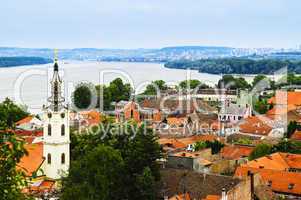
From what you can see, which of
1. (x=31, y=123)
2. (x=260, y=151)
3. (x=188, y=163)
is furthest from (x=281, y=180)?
(x=31, y=123)

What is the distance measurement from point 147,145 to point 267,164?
22.7 feet

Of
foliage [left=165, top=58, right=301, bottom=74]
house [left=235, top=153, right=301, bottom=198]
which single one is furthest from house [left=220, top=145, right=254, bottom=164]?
foliage [left=165, top=58, right=301, bottom=74]

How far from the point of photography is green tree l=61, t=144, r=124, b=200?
51.6 ft

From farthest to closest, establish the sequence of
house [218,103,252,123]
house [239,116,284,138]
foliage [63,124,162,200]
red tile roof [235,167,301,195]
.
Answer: house [218,103,252,123]
house [239,116,284,138]
red tile roof [235,167,301,195]
foliage [63,124,162,200]

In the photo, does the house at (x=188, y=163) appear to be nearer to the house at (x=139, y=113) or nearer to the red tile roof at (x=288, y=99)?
the house at (x=139, y=113)

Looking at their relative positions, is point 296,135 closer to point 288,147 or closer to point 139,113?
point 288,147

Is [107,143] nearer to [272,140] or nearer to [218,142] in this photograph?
[218,142]

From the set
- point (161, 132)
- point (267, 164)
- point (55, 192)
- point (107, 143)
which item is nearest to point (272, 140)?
point (161, 132)

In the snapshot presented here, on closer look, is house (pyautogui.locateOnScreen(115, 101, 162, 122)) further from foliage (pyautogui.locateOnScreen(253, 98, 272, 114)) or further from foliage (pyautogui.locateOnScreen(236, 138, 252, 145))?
foliage (pyautogui.locateOnScreen(236, 138, 252, 145))

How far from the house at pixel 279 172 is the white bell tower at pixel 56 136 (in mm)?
6165

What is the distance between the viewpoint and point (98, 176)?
1609cm

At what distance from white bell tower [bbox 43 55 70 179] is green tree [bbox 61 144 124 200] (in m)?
1.91

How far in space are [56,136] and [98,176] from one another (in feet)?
10.4

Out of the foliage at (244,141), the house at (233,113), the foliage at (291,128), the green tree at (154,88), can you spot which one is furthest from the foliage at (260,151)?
the green tree at (154,88)
